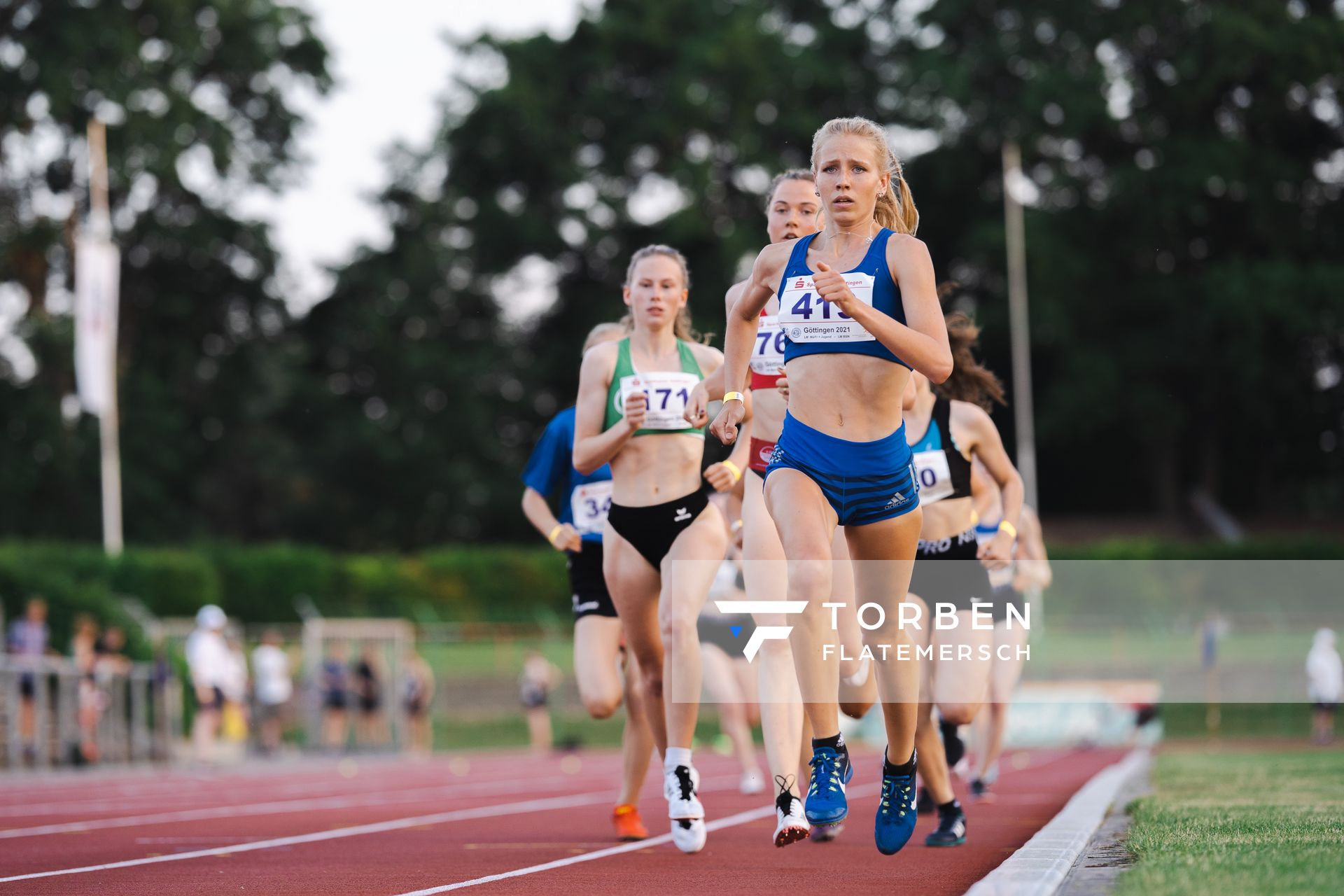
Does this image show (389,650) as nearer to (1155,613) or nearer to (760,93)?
(1155,613)

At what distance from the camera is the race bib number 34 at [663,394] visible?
845 cm

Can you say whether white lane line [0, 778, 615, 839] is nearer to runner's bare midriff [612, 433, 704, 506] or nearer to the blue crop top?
runner's bare midriff [612, 433, 704, 506]

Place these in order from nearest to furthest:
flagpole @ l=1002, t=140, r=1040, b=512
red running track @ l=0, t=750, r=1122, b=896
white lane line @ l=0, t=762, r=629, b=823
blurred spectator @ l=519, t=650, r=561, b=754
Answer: red running track @ l=0, t=750, r=1122, b=896
white lane line @ l=0, t=762, r=629, b=823
blurred spectator @ l=519, t=650, r=561, b=754
flagpole @ l=1002, t=140, r=1040, b=512

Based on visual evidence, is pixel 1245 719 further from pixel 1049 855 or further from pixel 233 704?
pixel 1049 855

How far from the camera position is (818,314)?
655 centimetres

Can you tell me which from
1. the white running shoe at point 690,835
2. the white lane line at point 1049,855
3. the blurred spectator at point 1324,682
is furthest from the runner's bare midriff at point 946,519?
the blurred spectator at point 1324,682

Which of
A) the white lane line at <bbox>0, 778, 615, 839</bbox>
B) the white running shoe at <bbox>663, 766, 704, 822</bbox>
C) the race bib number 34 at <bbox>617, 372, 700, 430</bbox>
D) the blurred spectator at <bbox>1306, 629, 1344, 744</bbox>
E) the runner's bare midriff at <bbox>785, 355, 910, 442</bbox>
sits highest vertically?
the race bib number 34 at <bbox>617, 372, 700, 430</bbox>

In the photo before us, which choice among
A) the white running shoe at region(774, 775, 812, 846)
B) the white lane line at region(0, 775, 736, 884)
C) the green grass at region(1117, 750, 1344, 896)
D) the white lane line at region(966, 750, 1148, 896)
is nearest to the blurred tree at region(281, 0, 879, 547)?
the white lane line at region(0, 775, 736, 884)

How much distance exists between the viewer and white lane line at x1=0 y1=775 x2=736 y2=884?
784 cm

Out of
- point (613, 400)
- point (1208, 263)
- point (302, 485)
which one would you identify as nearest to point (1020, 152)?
point (1208, 263)

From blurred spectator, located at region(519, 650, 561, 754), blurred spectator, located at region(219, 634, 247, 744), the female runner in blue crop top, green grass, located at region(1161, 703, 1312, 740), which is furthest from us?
green grass, located at region(1161, 703, 1312, 740)

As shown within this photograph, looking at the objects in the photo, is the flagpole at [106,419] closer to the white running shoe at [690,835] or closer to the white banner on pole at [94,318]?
the white banner on pole at [94,318]

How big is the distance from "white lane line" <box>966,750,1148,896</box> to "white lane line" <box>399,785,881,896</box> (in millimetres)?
1777

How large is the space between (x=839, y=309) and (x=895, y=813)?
1.84m
